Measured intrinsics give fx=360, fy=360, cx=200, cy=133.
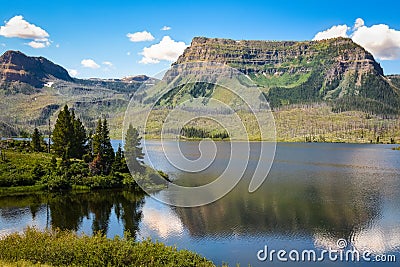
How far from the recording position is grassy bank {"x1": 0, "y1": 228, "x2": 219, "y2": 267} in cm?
2566

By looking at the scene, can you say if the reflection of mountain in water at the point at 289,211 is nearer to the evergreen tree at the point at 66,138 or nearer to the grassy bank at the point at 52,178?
the grassy bank at the point at 52,178

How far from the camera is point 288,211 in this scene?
4834cm

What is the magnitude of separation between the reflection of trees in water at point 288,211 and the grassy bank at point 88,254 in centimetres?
1238

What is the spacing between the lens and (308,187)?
216ft

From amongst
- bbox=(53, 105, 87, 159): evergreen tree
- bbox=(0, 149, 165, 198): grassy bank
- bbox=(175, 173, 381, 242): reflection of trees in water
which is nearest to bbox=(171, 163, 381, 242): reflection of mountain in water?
bbox=(175, 173, 381, 242): reflection of trees in water

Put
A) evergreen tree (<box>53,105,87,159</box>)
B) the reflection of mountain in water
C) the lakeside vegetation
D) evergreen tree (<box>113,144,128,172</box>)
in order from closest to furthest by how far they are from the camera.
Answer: the reflection of mountain in water, the lakeside vegetation, evergreen tree (<box>113,144,128,172</box>), evergreen tree (<box>53,105,87,159</box>)

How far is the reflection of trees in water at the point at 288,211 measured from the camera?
1597 inches

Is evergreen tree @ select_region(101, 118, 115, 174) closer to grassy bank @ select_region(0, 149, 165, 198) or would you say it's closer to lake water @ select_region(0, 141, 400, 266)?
grassy bank @ select_region(0, 149, 165, 198)

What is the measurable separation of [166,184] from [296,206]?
2505cm

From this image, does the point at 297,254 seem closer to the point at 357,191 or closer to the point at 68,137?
the point at 357,191

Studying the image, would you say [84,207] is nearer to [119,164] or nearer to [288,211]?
[119,164]

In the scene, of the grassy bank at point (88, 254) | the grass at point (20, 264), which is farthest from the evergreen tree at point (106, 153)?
the grass at point (20, 264)

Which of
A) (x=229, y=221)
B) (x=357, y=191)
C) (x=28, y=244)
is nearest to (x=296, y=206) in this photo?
(x=229, y=221)

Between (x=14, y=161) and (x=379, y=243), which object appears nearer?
(x=379, y=243)
